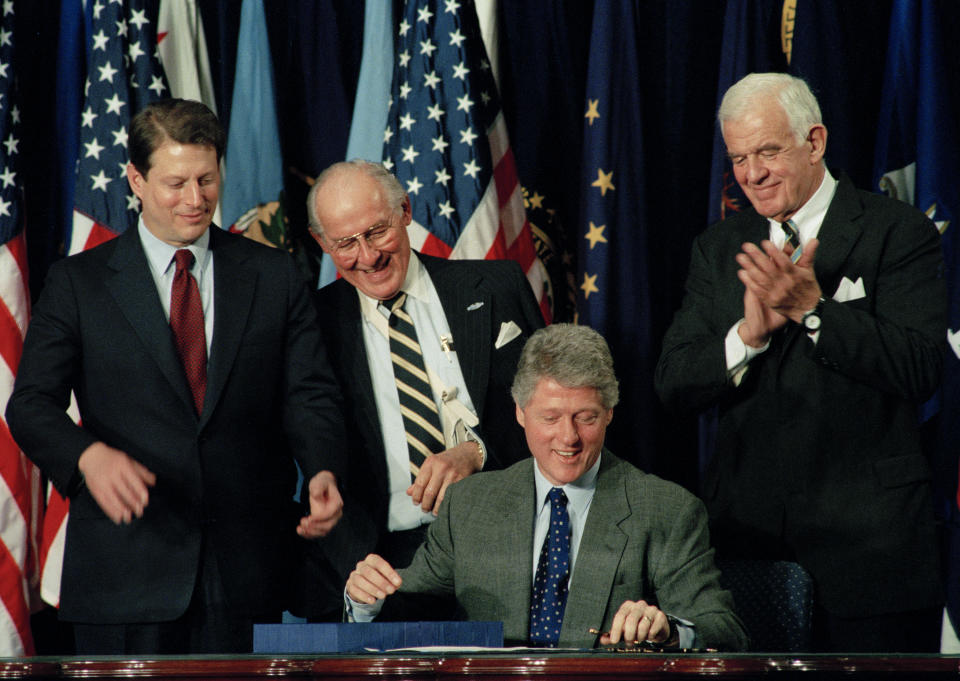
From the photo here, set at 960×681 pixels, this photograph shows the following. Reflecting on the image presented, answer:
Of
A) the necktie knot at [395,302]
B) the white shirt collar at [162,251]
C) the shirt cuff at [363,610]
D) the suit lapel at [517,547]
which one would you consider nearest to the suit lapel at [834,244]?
the suit lapel at [517,547]

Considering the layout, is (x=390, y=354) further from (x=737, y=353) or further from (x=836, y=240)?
(x=836, y=240)

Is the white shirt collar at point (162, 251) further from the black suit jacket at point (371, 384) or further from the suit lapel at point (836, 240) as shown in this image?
the suit lapel at point (836, 240)

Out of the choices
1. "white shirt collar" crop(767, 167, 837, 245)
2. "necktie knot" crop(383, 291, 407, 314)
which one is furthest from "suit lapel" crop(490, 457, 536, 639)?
"white shirt collar" crop(767, 167, 837, 245)

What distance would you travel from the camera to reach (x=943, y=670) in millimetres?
1688

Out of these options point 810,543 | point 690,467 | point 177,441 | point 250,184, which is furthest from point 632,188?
point 177,441

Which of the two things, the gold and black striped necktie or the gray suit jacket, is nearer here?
the gray suit jacket

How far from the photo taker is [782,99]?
291 cm

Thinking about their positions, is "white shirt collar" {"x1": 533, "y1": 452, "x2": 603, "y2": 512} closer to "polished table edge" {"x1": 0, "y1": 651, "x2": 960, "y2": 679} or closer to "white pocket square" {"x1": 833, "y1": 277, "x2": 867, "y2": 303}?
"white pocket square" {"x1": 833, "y1": 277, "x2": 867, "y2": 303}

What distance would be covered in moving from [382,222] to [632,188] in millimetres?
1152

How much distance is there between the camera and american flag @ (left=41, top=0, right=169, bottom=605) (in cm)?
367

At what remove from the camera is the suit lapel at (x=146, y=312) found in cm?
285

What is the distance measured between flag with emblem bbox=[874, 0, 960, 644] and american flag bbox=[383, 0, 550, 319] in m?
1.17

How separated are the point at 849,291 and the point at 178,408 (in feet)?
5.15

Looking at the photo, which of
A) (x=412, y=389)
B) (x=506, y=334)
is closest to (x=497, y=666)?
(x=412, y=389)
